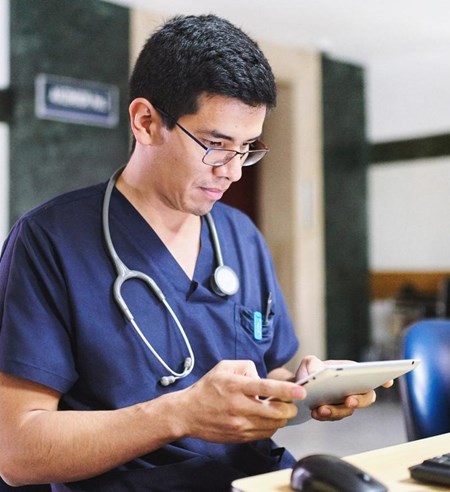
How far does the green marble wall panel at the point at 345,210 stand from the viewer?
505 centimetres

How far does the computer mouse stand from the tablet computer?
0.11 m

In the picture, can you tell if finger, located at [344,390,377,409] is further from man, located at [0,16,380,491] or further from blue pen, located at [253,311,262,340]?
blue pen, located at [253,311,262,340]

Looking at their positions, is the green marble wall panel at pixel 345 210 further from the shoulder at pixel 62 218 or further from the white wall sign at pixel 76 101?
the shoulder at pixel 62 218

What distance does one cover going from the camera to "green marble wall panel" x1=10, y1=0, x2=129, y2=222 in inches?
138

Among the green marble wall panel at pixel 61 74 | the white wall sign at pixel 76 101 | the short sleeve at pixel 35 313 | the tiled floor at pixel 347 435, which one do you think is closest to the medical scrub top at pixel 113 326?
the short sleeve at pixel 35 313

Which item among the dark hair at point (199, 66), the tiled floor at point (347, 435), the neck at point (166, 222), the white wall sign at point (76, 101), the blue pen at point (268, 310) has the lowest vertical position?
the tiled floor at point (347, 435)

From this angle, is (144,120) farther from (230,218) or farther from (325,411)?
(325,411)

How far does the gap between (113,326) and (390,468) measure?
51 centimetres

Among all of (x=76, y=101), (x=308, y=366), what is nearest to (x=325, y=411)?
(x=308, y=366)

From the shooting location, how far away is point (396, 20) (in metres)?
4.32

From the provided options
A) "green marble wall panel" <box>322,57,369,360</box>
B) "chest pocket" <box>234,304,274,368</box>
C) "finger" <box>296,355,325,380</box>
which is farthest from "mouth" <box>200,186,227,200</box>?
"green marble wall panel" <box>322,57,369,360</box>

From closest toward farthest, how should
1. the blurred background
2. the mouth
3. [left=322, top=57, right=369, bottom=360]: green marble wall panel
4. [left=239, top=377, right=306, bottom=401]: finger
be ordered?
1. [left=239, top=377, right=306, bottom=401]: finger
2. the mouth
3. the blurred background
4. [left=322, top=57, right=369, bottom=360]: green marble wall panel

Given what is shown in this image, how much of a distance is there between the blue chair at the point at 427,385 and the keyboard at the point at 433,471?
50 centimetres

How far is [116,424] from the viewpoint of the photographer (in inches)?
42.8
